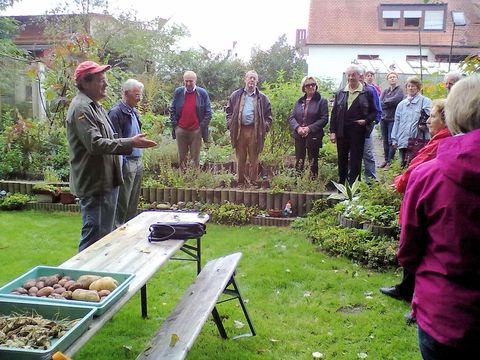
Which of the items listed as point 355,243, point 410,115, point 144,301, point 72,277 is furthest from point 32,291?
point 410,115

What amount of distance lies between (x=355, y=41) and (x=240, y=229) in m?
25.5

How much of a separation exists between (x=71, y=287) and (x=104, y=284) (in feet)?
0.49

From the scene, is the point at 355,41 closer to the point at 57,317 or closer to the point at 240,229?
the point at 240,229

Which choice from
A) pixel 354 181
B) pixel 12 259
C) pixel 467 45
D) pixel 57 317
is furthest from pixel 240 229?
pixel 467 45

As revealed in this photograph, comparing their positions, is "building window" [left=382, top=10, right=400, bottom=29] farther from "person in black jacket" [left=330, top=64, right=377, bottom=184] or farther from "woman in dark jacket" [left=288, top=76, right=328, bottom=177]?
"person in black jacket" [left=330, top=64, right=377, bottom=184]

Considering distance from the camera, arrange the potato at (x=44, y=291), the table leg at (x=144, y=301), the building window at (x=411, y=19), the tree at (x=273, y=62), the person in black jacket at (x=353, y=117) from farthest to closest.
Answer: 1. the building window at (x=411, y=19)
2. the tree at (x=273, y=62)
3. the person in black jacket at (x=353, y=117)
4. the table leg at (x=144, y=301)
5. the potato at (x=44, y=291)

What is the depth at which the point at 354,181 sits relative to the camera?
7145 mm

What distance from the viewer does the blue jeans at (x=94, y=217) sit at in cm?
391

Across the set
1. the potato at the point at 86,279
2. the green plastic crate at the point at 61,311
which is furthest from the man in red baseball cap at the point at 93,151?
the green plastic crate at the point at 61,311

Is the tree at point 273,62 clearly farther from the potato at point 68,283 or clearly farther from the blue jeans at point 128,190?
the potato at point 68,283

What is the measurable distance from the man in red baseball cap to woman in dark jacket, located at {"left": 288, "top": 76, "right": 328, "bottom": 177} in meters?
3.95

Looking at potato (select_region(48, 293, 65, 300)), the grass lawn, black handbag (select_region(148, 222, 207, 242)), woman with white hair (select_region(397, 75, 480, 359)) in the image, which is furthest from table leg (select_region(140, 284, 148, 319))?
woman with white hair (select_region(397, 75, 480, 359))

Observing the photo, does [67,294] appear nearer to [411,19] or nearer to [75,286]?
[75,286]

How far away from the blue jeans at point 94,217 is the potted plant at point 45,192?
4155 mm
